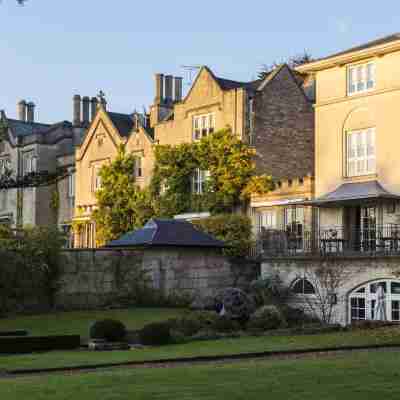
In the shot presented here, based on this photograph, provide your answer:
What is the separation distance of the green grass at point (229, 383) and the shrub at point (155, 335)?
7071 mm

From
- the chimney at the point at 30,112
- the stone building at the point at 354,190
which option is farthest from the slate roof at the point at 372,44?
the chimney at the point at 30,112

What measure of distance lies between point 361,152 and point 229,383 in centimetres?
2520

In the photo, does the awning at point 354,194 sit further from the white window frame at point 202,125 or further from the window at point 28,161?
the window at point 28,161

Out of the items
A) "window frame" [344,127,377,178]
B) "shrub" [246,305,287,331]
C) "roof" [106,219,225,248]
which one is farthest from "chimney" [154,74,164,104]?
"shrub" [246,305,287,331]

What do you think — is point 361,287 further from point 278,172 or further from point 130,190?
point 130,190

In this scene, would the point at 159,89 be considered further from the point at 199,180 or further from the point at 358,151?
the point at 358,151

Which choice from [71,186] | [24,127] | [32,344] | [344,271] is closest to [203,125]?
[71,186]

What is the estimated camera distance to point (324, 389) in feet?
48.1

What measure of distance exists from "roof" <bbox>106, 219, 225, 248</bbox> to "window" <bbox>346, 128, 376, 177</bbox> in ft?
21.5

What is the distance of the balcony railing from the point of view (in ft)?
118

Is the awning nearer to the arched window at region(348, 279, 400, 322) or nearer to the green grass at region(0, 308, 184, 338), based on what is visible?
the arched window at region(348, 279, 400, 322)

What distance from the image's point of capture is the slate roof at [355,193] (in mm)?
36594

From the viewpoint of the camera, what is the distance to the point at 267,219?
43.3m

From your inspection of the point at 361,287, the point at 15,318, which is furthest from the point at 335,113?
the point at 15,318
